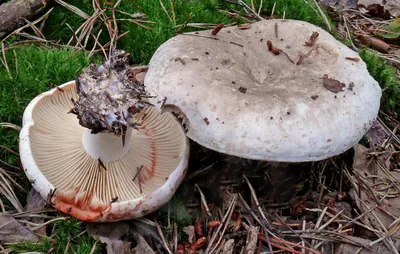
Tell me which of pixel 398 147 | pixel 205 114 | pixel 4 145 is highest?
pixel 205 114

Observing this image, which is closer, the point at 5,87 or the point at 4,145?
the point at 4,145

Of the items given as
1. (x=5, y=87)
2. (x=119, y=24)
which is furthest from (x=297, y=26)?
(x=5, y=87)

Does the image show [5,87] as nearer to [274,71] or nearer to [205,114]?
[205,114]

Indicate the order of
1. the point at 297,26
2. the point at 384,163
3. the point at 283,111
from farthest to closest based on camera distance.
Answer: the point at 384,163
the point at 297,26
the point at 283,111

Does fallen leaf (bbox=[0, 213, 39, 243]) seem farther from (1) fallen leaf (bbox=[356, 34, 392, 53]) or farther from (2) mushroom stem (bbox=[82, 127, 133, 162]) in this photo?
(1) fallen leaf (bbox=[356, 34, 392, 53])

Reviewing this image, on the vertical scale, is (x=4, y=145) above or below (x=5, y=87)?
below

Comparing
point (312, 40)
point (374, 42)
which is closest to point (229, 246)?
point (312, 40)

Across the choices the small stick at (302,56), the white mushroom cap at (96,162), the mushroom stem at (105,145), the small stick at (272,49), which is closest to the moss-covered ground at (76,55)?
the white mushroom cap at (96,162)
